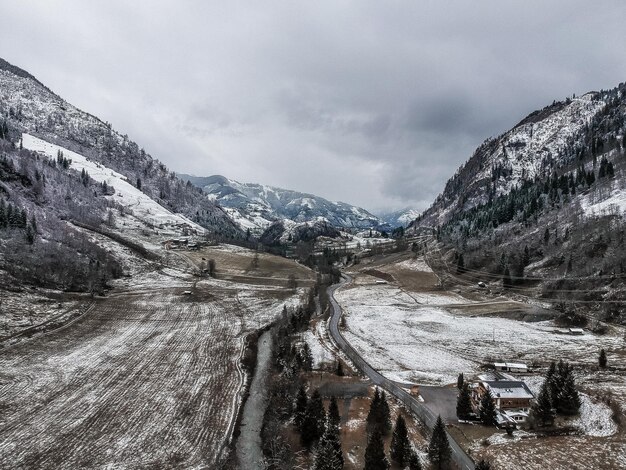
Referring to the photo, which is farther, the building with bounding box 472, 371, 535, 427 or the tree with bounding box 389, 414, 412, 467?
the building with bounding box 472, 371, 535, 427

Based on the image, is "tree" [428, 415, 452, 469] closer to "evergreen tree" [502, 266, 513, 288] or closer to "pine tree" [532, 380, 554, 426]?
"pine tree" [532, 380, 554, 426]

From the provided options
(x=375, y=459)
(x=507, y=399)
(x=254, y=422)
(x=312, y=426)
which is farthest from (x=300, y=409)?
(x=507, y=399)

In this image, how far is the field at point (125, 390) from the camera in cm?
4116

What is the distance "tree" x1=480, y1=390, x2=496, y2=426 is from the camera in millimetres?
47594

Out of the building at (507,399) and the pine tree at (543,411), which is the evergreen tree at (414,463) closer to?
the building at (507,399)

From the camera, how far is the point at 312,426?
A: 44406 millimetres

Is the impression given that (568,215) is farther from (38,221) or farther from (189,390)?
(38,221)

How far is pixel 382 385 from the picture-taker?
6116 centimetres

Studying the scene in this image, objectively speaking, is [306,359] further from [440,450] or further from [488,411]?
[440,450]

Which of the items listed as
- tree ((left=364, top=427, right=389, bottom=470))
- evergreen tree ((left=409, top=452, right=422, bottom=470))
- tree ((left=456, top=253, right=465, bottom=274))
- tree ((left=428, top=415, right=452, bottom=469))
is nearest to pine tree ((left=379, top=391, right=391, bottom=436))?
evergreen tree ((left=409, top=452, right=422, bottom=470))

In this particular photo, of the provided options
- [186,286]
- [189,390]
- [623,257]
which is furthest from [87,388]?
[623,257]

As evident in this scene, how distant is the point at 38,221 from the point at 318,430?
16954 cm

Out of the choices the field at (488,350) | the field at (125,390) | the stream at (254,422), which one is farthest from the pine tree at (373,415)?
the field at (125,390)

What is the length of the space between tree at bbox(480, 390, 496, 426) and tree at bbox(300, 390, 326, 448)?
19768 millimetres
